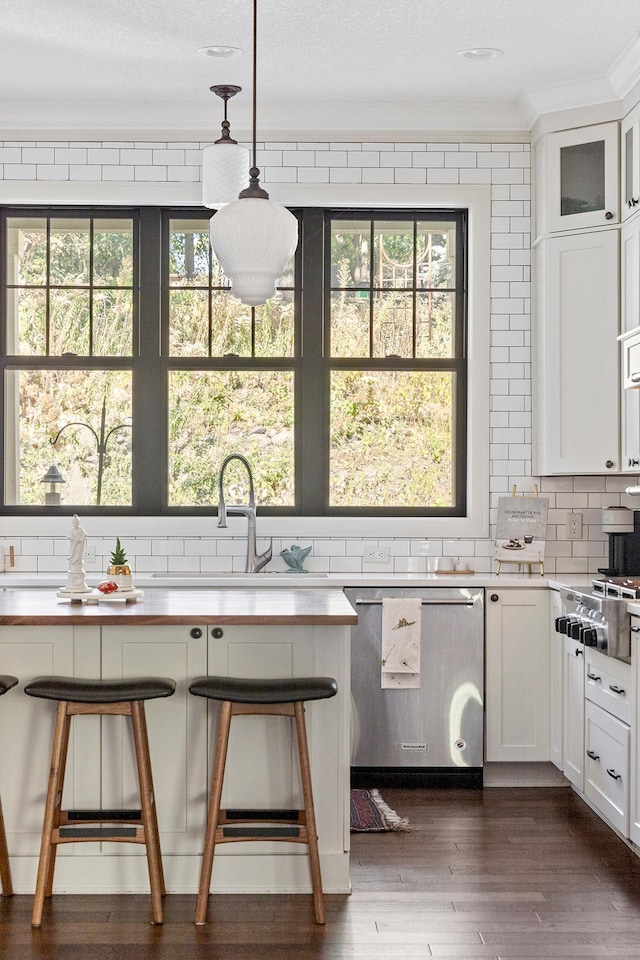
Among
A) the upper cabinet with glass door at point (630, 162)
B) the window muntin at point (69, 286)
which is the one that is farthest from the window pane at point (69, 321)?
the upper cabinet with glass door at point (630, 162)

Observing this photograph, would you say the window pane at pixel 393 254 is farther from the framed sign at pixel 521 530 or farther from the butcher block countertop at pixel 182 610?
the butcher block countertop at pixel 182 610

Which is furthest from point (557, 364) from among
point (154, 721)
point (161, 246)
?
point (154, 721)

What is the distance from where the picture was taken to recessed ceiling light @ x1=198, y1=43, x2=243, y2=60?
4.79 meters

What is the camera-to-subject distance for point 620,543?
5.21 m

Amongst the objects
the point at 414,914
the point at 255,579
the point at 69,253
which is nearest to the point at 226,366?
the point at 69,253

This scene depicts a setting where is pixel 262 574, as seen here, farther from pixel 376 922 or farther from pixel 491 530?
pixel 376 922

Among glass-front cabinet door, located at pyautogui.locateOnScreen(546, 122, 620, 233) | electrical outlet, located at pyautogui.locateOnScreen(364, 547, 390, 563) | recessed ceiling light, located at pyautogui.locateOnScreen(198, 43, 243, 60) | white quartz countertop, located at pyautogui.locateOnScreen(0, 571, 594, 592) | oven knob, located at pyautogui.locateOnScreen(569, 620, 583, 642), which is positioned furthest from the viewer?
electrical outlet, located at pyautogui.locateOnScreen(364, 547, 390, 563)

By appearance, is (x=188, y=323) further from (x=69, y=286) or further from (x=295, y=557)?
(x=295, y=557)

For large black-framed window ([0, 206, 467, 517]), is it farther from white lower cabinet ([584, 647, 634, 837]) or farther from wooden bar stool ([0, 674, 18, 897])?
wooden bar stool ([0, 674, 18, 897])

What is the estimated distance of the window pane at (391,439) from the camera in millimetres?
5754

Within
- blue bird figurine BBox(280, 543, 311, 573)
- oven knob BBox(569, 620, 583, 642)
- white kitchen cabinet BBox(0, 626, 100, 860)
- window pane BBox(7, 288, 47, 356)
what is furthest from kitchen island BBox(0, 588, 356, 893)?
window pane BBox(7, 288, 47, 356)

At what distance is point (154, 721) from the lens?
3586 mm

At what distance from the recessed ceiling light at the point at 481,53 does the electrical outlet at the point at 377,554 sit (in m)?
2.56

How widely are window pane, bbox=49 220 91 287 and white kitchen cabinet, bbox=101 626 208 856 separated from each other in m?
2.85
